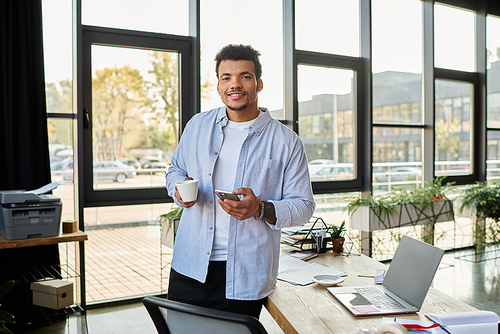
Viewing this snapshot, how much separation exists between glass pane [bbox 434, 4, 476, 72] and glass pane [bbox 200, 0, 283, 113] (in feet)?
7.21

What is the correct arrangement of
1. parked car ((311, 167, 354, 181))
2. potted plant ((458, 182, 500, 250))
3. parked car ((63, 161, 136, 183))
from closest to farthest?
parked car ((63, 161, 136, 183)) < parked car ((311, 167, 354, 181)) < potted plant ((458, 182, 500, 250))

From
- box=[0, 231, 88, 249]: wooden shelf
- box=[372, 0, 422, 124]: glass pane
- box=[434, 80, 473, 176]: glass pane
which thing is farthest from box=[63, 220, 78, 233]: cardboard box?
box=[434, 80, 473, 176]: glass pane

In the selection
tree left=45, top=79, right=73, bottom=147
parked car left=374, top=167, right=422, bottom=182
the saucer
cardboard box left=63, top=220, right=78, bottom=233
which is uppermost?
tree left=45, top=79, right=73, bottom=147

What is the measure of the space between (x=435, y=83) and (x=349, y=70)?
1.31 meters

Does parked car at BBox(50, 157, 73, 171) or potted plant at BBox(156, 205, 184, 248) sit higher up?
parked car at BBox(50, 157, 73, 171)

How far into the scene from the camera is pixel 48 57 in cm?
322

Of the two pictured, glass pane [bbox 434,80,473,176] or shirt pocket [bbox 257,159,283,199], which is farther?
glass pane [bbox 434,80,473,176]

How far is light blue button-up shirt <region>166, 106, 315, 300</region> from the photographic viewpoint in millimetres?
1597

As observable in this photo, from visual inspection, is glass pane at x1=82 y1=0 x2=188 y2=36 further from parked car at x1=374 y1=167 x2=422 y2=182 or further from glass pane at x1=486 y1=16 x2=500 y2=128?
glass pane at x1=486 y1=16 x2=500 y2=128

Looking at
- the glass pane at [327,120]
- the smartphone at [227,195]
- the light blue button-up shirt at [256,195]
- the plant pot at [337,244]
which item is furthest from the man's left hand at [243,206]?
the glass pane at [327,120]

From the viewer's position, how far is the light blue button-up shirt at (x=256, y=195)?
1.60 metres

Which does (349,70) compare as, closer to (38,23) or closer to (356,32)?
(356,32)

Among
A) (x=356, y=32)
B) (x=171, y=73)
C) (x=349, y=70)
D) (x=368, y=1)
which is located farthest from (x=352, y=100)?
(x=171, y=73)

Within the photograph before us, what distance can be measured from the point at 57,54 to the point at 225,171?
228 cm
